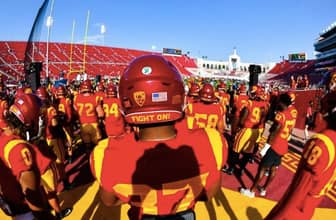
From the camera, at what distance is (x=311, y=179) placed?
1.68 metres

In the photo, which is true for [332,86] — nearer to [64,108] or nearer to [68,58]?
[64,108]

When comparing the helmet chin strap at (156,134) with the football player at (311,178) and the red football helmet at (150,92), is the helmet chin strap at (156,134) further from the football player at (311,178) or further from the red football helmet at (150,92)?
the football player at (311,178)

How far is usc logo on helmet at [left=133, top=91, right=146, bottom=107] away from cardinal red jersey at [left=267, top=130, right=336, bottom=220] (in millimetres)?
1039

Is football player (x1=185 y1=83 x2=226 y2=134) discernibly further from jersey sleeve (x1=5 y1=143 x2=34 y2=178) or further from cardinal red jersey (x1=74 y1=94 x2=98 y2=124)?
jersey sleeve (x1=5 y1=143 x2=34 y2=178)

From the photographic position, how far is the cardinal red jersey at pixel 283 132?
498 cm

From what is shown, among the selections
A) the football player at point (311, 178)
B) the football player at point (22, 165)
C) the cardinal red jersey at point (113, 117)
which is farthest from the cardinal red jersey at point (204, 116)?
the football player at point (311, 178)

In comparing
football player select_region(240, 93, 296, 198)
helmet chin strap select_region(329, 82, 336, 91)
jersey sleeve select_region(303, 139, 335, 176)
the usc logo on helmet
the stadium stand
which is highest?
the stadium stand

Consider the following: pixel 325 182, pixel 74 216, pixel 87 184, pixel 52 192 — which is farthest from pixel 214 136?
pixel 87 184

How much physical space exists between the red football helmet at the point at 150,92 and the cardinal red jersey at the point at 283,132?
3.95 m

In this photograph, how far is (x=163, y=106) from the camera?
1.46m

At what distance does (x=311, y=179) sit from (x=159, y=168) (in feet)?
Result: 3.02

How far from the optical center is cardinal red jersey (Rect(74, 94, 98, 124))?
23.4ft

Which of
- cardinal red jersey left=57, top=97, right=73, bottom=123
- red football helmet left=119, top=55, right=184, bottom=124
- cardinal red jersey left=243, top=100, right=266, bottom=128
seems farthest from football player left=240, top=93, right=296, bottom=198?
cardinal red jersey left=57, top=97, right=73, bottom=123

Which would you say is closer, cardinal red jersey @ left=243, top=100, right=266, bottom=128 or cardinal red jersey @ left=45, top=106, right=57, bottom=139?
cardinal red jersey @ left=45, top=106, right=57, bottom=139
